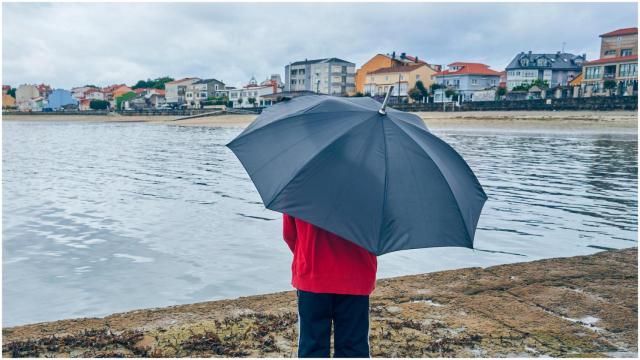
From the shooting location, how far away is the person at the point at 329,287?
9.61 feet

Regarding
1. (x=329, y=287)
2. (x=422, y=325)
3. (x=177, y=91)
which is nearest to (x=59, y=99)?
(x=177, y=91)

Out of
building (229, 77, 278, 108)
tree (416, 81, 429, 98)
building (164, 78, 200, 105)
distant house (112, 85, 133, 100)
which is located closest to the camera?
tree (416, 81, 429, 98)

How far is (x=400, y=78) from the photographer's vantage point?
10344cm

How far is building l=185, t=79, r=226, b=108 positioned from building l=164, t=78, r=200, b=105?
303cm

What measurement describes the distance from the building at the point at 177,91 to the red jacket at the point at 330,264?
14112cm

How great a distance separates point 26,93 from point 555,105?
157 meters

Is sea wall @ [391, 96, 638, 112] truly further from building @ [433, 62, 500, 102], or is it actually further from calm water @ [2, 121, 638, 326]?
calm water @ [2, 121, 638, 326]

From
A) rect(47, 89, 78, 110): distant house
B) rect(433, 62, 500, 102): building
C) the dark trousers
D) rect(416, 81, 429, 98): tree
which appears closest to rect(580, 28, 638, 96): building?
Result: rect(433, 62, 500, 102): building

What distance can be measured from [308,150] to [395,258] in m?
5.66

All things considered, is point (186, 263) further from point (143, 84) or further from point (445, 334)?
point (143, 84)

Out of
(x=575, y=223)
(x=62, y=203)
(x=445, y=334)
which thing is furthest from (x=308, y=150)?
(x=62, y=203)

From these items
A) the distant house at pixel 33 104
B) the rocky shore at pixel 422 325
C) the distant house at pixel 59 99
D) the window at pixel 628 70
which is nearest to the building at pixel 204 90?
the distant house at pixel 59 99

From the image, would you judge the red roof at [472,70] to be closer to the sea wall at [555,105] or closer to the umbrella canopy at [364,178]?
the sea wall at [555,105]

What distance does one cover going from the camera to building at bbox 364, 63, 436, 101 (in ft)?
336
